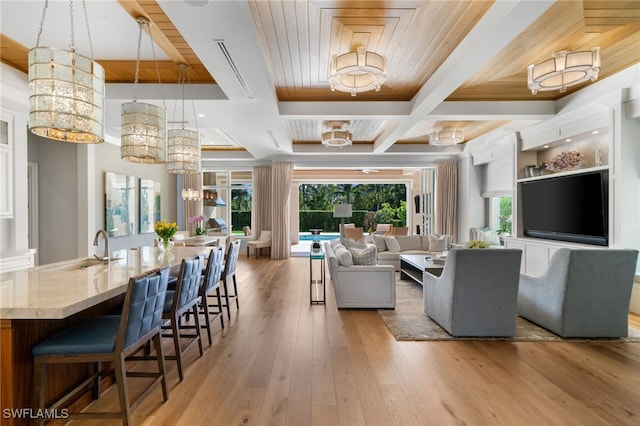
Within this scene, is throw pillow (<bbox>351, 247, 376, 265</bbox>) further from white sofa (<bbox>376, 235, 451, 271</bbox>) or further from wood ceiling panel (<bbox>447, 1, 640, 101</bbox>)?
wood ceiling panel (<bbox>447, 1, 640, 101</bbox>)

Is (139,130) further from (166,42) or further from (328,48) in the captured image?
(328,48)

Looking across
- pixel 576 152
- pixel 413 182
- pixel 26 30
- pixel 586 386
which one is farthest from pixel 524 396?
pixel 413 182

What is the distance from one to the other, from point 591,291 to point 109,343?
405 cm

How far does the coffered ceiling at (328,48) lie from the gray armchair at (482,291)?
1943 mm

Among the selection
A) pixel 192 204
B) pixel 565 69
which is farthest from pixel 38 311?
pixel 192 204

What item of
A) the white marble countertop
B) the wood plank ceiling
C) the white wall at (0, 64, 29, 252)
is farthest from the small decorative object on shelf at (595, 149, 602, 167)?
the white wall at (0, 64, 29, 252)

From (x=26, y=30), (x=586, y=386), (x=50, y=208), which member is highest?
(x=26, y=30)

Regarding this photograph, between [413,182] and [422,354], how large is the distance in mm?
10127

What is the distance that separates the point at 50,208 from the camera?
587 centimetres

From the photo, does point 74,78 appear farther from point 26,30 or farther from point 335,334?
point 335,334

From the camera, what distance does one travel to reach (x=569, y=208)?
16.6ft

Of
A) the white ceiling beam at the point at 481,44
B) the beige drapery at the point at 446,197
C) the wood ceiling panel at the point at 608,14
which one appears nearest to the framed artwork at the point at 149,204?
the white ceiling beam at the point at 481,44

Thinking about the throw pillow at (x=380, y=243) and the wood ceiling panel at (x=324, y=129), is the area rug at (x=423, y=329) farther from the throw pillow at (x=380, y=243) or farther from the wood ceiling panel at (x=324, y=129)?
the wood ceiling panel at (x=324, y=129)

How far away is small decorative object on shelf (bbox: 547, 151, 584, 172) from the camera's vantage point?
5.12 metres
